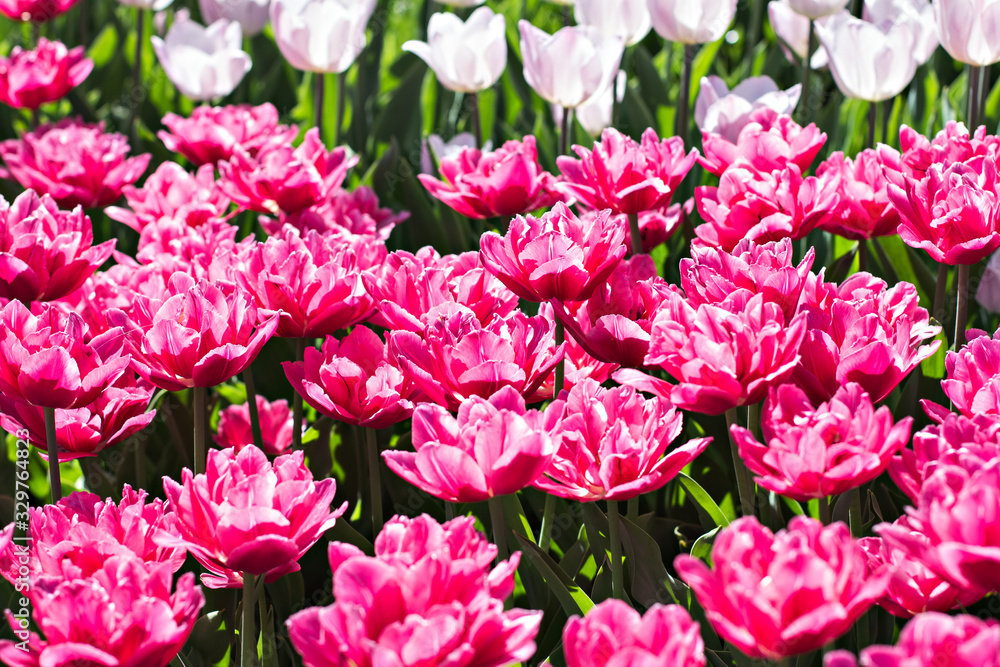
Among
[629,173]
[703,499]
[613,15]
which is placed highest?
[613,15]

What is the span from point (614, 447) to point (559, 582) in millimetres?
175

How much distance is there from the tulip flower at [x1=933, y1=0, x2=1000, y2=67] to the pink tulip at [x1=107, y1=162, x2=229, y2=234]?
4.91ft

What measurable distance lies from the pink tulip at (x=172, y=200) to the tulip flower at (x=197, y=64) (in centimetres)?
75

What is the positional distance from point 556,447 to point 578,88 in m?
1.32

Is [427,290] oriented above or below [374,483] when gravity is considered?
above

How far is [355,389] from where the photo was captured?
1268 mm

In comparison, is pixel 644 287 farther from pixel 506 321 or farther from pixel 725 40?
pixel 725 40

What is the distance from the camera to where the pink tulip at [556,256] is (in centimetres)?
124

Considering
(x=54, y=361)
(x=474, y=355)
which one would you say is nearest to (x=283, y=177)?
(x=54, y=361)

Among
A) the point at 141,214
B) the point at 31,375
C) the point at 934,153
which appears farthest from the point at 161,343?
the point at 934,153

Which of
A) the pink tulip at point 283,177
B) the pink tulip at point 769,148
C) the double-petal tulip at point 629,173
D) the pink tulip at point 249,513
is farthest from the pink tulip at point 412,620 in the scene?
the pink tulip at point 283,177

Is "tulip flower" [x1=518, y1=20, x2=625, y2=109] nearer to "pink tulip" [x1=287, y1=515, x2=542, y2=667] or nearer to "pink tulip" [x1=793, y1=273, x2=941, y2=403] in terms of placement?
"pink tulip" [x1=793, y1=273, x2=941, y2=403]

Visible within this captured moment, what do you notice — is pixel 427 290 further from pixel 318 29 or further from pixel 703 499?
pixel 318 29

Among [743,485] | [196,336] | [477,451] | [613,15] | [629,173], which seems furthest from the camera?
[613,15]
